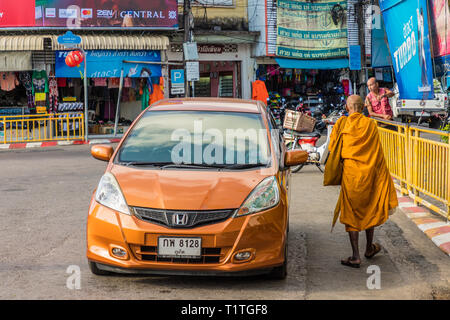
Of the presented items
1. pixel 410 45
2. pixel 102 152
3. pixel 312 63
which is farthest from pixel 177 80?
pixel 102 152

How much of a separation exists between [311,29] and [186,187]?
25868 millimetres

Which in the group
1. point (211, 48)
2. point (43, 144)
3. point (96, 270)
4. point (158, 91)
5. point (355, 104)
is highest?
point (211, 48)

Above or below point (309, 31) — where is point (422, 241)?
below

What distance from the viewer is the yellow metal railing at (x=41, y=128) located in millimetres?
21875

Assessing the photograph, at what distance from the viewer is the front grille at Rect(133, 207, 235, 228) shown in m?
5.45

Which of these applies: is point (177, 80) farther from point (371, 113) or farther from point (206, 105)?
point (206, 105)

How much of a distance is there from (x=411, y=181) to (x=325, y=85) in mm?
21643

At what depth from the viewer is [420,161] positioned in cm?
940

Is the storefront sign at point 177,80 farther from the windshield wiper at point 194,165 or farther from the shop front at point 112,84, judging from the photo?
the windshield wiper at point 194,165

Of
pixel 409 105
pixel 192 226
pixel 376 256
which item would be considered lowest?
pixel 376 256

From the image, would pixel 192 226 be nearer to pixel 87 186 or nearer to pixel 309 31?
pixel 87 186

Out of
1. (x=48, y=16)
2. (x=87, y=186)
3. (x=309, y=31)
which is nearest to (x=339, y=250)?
(x=87, y=186)

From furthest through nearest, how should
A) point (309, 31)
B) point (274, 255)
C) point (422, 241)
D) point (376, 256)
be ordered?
point (309, 31) < point (422, 241) < point (376, 256) < point (274, 255)

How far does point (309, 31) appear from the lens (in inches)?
1201
